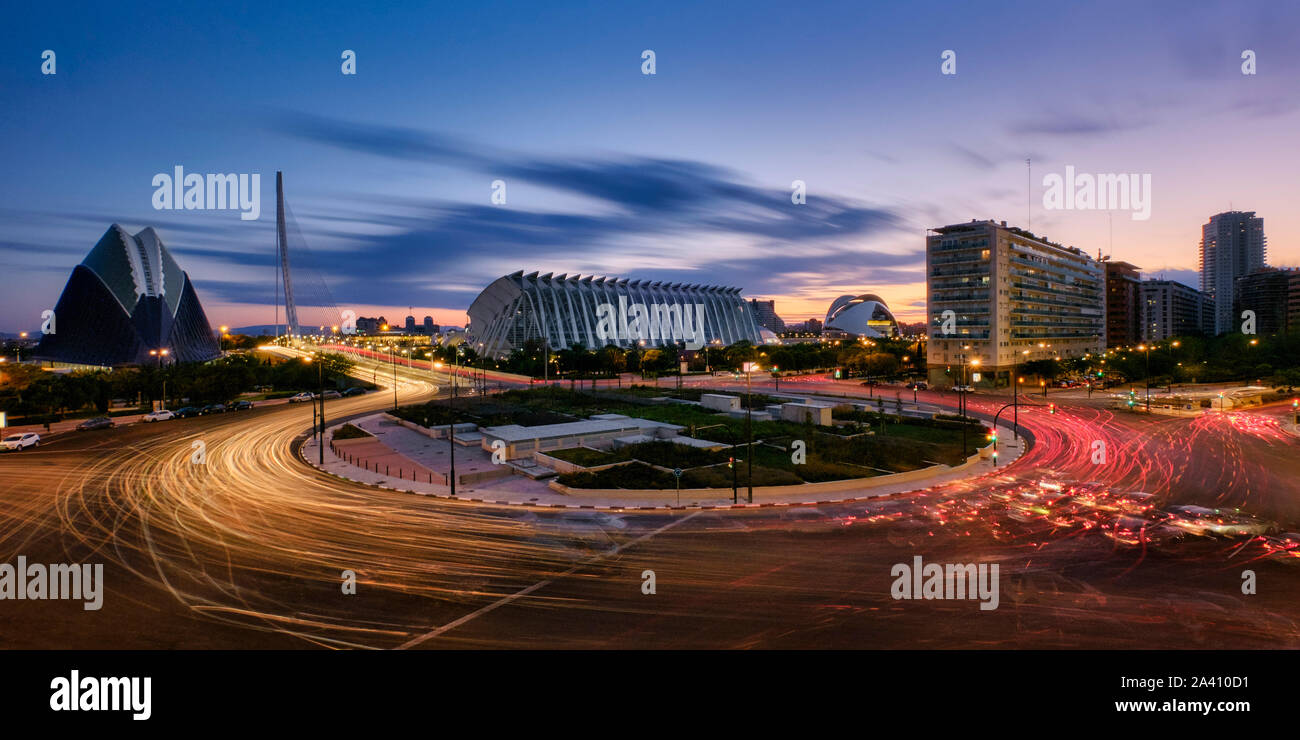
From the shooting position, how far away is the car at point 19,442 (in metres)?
41.8

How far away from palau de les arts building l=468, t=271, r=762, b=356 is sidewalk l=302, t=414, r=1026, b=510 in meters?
73.8

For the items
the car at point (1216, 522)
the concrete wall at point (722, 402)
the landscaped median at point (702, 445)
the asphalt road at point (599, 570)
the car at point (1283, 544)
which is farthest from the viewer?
the concrete wall at point (722, 402)

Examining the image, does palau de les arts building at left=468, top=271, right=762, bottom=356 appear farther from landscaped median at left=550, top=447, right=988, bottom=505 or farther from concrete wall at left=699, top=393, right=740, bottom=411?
landscaped median at left=550, top=447, right=988, bottom=505

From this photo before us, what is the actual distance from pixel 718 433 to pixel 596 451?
10.1 m

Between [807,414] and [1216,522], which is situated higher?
[807,414]

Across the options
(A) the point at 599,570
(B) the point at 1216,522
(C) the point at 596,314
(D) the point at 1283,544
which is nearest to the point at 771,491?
(A) the point at 599,570

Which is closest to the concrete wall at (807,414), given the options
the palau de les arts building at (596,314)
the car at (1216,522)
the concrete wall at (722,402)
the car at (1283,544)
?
the concrete wall at (722,402)

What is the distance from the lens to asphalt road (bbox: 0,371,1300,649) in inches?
581

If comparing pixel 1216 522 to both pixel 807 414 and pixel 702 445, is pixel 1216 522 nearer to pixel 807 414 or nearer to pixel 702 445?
pixel 702 445

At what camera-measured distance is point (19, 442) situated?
42.2 m

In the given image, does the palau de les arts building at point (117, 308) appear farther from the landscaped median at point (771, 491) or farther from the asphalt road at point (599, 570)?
the landscaped median at point (771, 491)

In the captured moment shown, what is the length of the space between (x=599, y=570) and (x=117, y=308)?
11712 cm

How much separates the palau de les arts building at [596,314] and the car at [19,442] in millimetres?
82692
